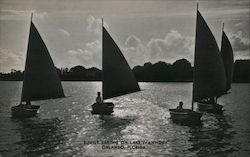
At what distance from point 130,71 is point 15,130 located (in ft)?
34.4

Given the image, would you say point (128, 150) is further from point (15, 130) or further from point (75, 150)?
point (15, 130)

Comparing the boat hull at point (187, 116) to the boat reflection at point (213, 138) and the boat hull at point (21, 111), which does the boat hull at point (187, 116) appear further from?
the boat hull at point (21, 111)

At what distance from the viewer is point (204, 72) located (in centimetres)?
2773

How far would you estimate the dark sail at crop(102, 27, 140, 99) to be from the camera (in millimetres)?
28375

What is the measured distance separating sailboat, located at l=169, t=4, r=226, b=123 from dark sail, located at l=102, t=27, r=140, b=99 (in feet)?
14.6

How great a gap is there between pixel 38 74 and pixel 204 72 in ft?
43.2

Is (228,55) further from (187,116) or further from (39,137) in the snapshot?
(39,137)

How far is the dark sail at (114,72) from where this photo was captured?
28.4 meters

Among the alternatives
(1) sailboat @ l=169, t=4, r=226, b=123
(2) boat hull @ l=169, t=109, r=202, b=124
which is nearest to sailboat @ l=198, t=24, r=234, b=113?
(1) sailboat @ l=169, t=4, r=226, b=123

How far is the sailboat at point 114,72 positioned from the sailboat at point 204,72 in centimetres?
448

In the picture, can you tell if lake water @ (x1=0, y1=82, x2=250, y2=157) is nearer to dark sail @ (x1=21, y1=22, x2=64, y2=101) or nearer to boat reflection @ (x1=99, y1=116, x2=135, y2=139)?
boat reflection @ (x1=99, y1=116, x2=135, y2=139)

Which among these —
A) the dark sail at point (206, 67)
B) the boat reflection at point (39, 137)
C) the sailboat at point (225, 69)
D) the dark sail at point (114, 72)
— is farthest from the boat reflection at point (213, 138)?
the boat reflection at point (39, 137)

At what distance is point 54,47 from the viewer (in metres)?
22.0

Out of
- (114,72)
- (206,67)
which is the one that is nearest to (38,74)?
(114,72)
